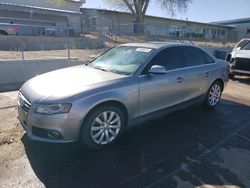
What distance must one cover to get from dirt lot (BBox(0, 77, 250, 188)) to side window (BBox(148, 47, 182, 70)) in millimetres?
1149

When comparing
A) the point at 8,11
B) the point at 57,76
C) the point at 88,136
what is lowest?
the point at 88,136

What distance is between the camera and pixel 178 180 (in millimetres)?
3389

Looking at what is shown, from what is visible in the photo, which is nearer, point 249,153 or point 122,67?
point 249,153

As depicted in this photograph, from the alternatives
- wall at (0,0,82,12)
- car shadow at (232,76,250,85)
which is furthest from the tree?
car shadow at (232,76,250,85)

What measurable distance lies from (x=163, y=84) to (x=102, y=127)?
4.71ft

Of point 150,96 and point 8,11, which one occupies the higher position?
point 8,11

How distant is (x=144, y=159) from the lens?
388cm

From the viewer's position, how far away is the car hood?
12.4ft

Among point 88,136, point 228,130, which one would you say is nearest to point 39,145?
point 88,136

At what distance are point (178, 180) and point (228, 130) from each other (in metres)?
2.19

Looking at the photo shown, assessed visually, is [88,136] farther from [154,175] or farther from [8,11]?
[8,11]

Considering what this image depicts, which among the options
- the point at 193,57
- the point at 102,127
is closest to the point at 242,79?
the point at 193,57

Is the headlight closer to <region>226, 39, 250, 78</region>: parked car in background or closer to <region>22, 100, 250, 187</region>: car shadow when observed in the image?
<region>22, 100, 250, 187</region>: car shadow

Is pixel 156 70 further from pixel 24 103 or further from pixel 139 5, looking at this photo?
pixel 139 5
